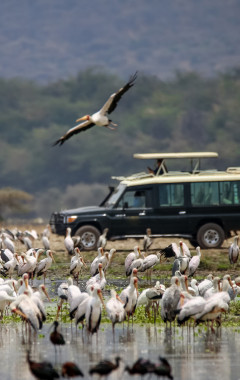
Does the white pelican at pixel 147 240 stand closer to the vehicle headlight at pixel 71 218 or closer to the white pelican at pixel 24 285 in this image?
the vehicle headlight at pixel 71 218

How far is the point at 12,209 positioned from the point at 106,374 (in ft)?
169

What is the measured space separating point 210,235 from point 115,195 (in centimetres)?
294

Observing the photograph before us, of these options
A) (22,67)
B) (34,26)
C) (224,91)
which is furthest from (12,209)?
(34,26)

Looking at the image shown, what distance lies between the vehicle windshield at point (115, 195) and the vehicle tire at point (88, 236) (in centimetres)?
91

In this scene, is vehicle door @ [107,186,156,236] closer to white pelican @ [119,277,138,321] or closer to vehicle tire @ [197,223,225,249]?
vehicle tire @ [197,223,225,249]

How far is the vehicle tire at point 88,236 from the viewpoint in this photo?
25.5 m

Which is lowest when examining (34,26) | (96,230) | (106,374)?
(106,374)

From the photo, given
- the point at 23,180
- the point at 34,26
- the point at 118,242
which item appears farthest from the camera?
the point at 34,26

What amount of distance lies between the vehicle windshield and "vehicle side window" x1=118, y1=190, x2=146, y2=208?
0.54 feet

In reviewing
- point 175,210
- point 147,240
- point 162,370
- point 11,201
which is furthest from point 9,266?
point 11,201

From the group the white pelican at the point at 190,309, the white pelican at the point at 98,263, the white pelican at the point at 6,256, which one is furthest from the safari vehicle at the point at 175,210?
the white pelican at the point at 190,309

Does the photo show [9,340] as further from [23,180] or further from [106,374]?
[23,180]

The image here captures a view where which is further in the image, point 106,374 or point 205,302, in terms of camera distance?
point 205,302

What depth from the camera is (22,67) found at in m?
117
